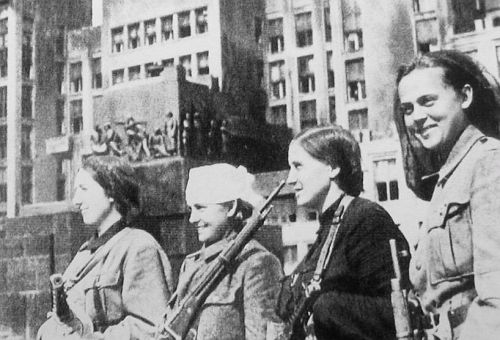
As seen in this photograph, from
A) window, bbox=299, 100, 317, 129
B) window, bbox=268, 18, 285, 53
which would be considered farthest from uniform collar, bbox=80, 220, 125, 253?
window, bbox=268, 18, 285, 53

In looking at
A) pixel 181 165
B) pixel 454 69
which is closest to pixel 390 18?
pixel 181 165

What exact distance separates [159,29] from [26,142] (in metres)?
1.27

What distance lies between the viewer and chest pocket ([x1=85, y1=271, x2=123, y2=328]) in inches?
96.1

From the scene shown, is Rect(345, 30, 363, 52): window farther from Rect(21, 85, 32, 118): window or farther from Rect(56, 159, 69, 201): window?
Rect(21, 85, 32, 118): window

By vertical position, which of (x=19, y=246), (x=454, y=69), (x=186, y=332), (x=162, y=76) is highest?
(x=162, y=76)

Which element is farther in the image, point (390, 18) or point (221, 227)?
point (390, 18)

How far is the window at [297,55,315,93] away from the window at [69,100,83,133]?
1.67 metres

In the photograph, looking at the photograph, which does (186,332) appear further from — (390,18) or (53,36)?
(53,36)

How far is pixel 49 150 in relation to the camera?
4609 millimetres

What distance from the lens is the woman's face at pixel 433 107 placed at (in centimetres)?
156

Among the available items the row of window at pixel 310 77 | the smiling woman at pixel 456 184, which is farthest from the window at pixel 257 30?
the smiling woman at pixel 456 184

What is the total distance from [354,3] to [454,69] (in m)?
1.84

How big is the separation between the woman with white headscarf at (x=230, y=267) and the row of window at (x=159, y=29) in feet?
5.65

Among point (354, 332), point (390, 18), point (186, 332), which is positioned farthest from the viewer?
point (390, 18)
